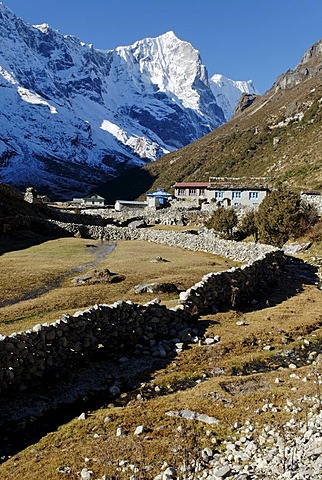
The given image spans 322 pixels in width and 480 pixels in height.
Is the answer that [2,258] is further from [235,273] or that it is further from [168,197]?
[168,197]

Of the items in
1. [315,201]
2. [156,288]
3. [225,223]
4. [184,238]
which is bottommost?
[156,288]

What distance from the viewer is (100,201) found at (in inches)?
5989

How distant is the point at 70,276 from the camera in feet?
105

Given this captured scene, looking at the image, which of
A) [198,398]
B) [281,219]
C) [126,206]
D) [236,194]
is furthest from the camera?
[126,206]

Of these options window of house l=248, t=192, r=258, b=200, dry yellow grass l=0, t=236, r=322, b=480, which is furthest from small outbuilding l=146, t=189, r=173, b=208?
dry yellow grass l=0, t=236, r=322, b=480

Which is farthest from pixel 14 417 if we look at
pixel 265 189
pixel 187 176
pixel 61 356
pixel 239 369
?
pixel 187 176

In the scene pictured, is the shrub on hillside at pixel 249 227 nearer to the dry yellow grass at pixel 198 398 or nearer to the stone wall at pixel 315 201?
the stone wall at pixel 315 201

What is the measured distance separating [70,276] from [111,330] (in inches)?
590

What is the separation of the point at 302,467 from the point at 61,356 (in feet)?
30.3

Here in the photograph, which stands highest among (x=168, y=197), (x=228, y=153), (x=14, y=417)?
(x=228, y=153)

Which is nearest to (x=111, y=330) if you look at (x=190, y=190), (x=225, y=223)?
(x=225, y=223)

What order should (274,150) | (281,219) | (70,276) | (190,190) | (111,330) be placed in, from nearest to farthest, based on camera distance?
(111,330) → (70,276) → (281,219) → (190,190) → (274,150)

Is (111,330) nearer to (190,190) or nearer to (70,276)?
(70,276)

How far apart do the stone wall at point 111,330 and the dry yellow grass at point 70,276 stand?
3.20m
